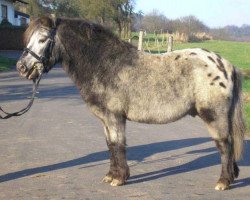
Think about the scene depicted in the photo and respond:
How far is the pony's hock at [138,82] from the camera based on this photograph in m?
6.00

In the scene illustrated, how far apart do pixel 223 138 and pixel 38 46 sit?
8.56 feet

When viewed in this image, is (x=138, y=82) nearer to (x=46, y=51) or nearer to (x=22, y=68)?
(x=46, y=51)

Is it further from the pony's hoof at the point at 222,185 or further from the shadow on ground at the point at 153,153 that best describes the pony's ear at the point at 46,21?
the pony's hoof at the point at 222,185

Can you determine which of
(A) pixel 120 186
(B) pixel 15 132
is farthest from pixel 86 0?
(A) pixel 120 186

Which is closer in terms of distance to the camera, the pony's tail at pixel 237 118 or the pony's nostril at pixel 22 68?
the pony's nostril at pixel 22 68

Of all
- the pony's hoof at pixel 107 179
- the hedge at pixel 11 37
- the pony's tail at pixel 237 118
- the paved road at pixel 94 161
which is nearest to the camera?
the paved road at pixel 94 161

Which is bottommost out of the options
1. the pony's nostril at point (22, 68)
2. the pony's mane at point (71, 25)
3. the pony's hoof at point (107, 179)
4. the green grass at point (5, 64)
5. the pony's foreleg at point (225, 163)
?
the green grass at point (5, 64)

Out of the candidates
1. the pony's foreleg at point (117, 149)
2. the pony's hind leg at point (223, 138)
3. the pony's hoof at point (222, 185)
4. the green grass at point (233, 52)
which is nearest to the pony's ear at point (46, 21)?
the pony's foreleg at point (117, 149)

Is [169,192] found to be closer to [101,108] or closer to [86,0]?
[101,108]

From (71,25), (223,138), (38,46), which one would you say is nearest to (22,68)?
(38,46)

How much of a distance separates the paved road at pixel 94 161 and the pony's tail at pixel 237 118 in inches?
21.2

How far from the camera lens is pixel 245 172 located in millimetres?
6883

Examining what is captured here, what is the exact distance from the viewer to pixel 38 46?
19.7 ft

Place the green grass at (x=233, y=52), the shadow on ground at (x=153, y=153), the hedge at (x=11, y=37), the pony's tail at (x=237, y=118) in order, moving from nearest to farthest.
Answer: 1. the pony's tail at (x=237, y=118)
2. the shadow on ground at (x=153, y=153)
3. the green grass at (x=233, y=52)
4. the hedge at (x=11, y=37)
